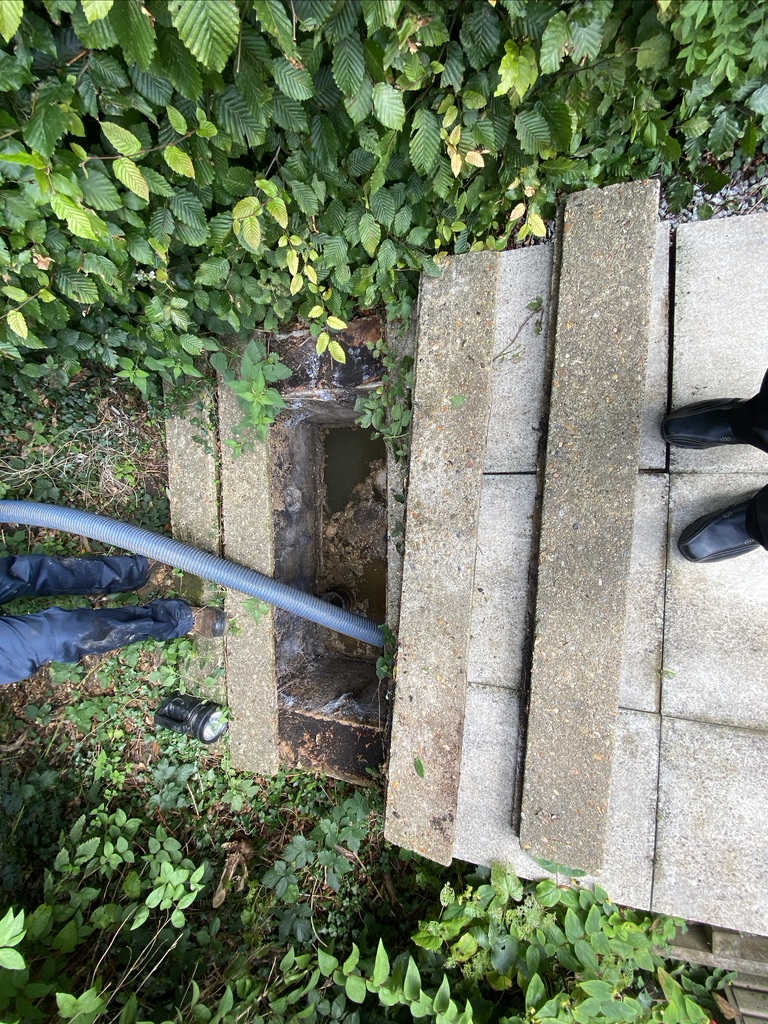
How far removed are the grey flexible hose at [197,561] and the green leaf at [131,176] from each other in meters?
1.99

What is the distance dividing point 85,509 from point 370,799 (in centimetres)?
281

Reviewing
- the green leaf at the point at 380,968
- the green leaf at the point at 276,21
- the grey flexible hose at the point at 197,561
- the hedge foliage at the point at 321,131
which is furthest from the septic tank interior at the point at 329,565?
the green leaf at the point at 276,21

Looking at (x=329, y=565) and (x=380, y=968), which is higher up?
(x=329, y=565)

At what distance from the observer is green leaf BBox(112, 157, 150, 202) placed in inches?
66.4

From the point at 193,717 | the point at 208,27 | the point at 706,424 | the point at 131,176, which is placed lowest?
the point at 193,717

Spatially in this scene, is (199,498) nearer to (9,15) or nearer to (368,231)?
(368,231)

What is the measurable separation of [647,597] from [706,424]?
0.78m

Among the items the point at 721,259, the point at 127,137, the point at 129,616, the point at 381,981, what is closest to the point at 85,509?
the point at 129,616

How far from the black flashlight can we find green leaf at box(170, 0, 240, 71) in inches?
127

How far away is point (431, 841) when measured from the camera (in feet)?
7.93

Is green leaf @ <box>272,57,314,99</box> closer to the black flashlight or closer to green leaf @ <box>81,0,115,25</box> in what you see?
green leaf @ <box>81,0,115,25</box>

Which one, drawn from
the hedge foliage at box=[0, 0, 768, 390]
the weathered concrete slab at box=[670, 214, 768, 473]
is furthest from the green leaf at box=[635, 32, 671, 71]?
the weathered concrete slab at box=[670, 214, 768, 473]

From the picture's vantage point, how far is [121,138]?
1614 mm

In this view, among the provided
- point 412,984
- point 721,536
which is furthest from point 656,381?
point 412,984
